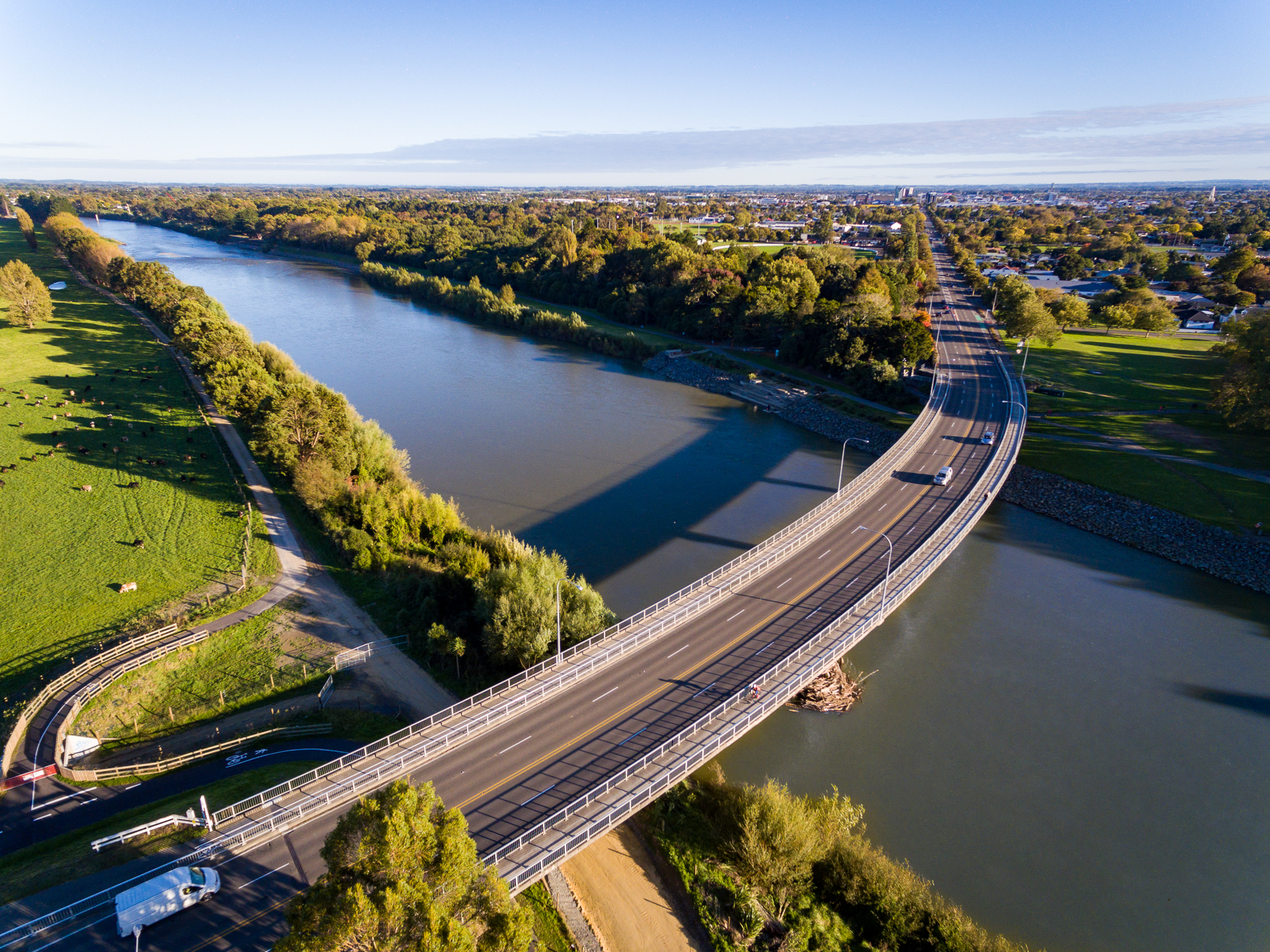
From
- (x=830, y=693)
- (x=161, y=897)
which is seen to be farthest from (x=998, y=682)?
(x=161, y=897)

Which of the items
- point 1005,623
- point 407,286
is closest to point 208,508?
point 1005,623

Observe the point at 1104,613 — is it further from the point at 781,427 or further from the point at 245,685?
the point at 245,685

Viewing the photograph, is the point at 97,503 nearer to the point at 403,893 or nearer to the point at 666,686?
the point at 666,686

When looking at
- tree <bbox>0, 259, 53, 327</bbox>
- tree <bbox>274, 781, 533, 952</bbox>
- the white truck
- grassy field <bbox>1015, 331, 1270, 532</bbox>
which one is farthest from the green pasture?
tree <bbox>0, 259, 53, 327</bbox>

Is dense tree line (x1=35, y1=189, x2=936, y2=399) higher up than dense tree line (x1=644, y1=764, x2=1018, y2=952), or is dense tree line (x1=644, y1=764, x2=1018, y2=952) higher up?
dense tree line (x1=35, y1=189, x2=936, y2=399)

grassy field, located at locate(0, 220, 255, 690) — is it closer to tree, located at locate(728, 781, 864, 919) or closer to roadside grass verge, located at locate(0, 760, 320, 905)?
roadside grass verge, located at locate(0, 760, 320, 905)

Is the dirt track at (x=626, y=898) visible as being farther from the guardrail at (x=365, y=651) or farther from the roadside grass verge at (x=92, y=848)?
the guardrail at (x=365, y=651)
